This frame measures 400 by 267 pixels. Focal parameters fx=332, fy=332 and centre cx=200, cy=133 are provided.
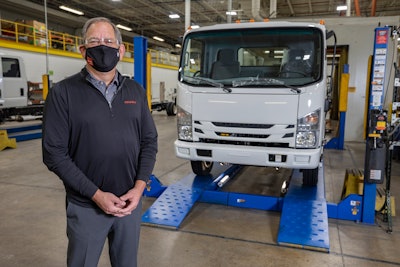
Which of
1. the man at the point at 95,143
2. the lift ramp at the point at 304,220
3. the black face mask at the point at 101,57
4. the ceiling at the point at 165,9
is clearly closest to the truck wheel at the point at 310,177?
the lift ramp at the point at 304,220

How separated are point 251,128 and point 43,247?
A: 2558 millimetres

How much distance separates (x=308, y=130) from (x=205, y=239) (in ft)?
5.50

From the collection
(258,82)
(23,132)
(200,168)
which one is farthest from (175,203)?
(23,132)

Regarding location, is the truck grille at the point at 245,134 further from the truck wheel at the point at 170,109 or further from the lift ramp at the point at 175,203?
the truck wheel at the point at 170,109

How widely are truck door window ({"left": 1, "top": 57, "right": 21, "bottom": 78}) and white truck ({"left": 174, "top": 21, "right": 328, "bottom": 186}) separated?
8.36 m

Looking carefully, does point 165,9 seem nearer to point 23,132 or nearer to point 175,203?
point 23,132

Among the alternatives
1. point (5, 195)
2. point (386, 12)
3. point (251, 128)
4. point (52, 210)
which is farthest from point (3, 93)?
point (386, 12)

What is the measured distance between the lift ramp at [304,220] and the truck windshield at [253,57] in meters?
1.47

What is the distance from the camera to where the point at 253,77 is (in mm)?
4125

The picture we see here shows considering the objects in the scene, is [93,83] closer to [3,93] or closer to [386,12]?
[3,93]

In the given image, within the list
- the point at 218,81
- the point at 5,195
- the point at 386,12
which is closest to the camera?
the point at 218,81

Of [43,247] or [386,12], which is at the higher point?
[386,12]

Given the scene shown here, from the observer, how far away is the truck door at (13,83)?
10.3 meters

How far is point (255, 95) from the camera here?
12.8ft
